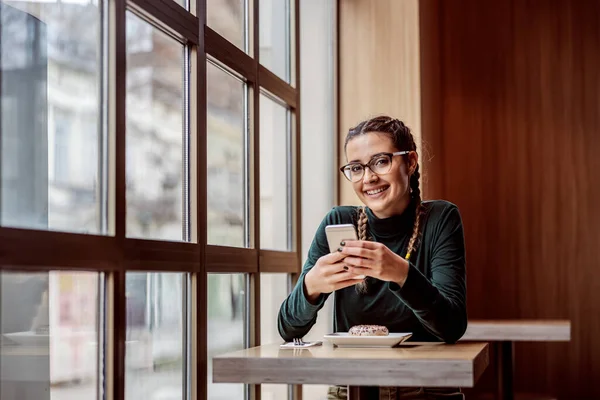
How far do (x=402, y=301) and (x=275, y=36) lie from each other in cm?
177

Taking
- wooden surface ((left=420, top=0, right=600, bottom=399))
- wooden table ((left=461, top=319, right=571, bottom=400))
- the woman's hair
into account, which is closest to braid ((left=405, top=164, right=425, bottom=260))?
the woman's hair

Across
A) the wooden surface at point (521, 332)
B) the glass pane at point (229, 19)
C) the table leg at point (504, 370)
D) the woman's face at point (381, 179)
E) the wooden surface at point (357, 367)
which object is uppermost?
the glass pane at point (229, 19)

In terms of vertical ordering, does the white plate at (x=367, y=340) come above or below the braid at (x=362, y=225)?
below

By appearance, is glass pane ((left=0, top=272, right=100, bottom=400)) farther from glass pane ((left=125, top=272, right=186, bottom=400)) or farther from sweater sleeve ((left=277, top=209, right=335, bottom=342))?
sweater sleeve ((left=277, top=209, right=335, bottom=342))

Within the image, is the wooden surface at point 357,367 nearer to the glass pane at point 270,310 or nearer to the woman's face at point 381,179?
the woman's face at point 381,179

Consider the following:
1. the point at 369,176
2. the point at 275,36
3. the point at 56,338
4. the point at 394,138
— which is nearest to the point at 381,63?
the point at 275,36

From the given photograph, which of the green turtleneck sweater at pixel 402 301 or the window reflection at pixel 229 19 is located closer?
the green turtleneck sweater at pixel 402 301

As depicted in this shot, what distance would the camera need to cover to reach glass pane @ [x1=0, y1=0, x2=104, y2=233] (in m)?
1.61

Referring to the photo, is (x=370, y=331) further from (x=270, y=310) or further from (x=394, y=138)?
(x=270, y=310)

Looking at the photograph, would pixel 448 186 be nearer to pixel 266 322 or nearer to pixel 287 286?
pixel 287 286

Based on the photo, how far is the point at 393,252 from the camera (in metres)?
2.00

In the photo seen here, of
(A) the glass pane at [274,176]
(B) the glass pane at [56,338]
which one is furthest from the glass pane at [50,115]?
(A) the glass pane at [274,176]

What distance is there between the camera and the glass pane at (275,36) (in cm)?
324

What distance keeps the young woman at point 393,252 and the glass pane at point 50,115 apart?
521 mm
